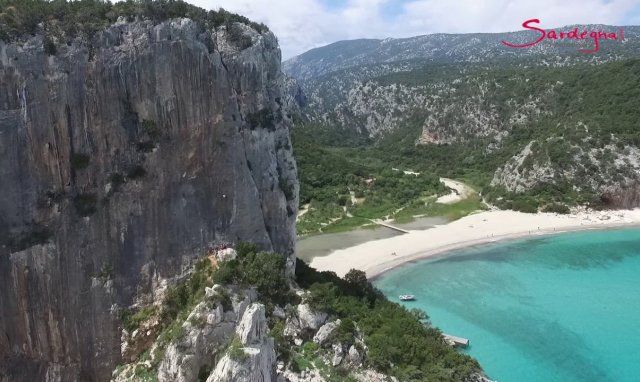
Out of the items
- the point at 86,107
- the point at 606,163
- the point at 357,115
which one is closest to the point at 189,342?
the point at 86,107

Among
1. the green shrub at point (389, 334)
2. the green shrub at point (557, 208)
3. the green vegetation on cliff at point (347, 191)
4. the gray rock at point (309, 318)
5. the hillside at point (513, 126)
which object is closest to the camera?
the green shrub at point (389, 334)

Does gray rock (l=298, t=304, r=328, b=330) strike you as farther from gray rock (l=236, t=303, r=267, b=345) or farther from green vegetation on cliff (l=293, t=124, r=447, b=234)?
green vegetation on cliff (l=293, t=124, r=447, b=234)

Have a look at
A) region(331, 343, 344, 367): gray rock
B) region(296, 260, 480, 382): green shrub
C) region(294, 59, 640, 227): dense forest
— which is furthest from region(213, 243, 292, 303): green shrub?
region(294, 59, 640, 227): dense forest

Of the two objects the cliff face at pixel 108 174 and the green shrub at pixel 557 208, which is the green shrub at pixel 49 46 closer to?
the cliff face at pixel 108 174

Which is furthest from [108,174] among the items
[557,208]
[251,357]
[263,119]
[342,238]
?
[557,208]

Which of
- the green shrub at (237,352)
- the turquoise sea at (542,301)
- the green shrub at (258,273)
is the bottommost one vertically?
the turquoise sea at (542,301)

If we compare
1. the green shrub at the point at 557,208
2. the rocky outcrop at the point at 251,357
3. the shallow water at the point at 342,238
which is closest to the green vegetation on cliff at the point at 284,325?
the rocky outcrop at the point at 251,357

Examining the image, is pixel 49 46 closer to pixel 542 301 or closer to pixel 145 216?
pixel 145 216
